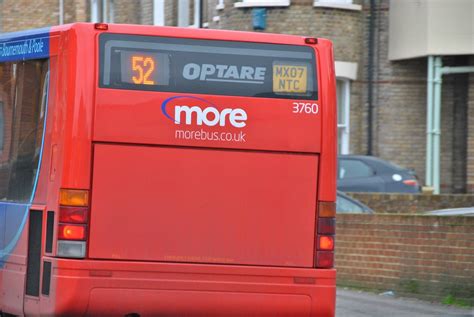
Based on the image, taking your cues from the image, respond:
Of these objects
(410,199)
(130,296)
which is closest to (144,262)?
(130,296)

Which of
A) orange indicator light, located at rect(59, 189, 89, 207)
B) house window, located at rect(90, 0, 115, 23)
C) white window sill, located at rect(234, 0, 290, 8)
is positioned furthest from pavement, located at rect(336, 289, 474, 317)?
house window, located at rect(90, 0, 115, 23)

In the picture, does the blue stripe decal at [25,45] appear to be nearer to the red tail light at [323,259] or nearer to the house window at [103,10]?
the red tail light at [323,259]

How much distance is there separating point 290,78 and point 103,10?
2611cm

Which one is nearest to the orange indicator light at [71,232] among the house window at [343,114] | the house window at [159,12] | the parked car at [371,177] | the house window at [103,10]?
the parked car at [371,177]

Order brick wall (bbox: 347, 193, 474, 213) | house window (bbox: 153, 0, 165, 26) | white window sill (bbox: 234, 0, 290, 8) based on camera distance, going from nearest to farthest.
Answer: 1. brick wall (bbox: 347, 193, 474, 213)
2. white window sill (bbox: 234, 0, 290, 8)
3. house window (bbox: 153, 0, 165, 26)

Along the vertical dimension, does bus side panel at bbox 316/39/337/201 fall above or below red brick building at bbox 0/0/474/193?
below

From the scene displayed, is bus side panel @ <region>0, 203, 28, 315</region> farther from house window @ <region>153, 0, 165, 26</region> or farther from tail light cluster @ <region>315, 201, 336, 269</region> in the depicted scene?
house window @ <region>153, 0, 165, 26</region>

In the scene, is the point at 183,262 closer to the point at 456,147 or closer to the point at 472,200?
the point at 472,200

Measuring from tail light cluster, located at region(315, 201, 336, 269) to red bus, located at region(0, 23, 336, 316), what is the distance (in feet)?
0.04

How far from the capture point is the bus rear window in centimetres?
953

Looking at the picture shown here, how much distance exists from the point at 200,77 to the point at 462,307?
18.7 ft

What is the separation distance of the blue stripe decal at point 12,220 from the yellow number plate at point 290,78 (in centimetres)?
180

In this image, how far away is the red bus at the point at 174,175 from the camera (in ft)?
30.6

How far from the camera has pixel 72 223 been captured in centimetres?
923
